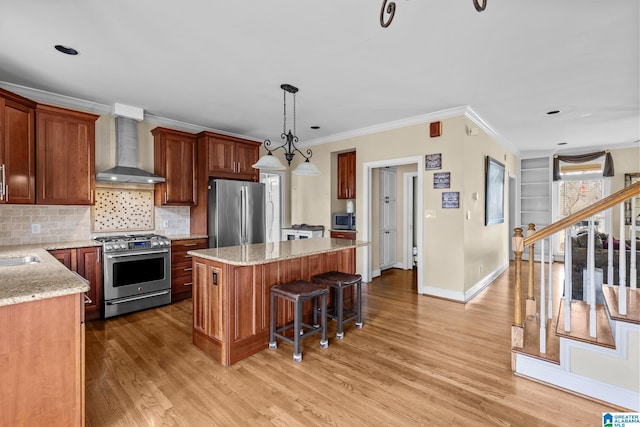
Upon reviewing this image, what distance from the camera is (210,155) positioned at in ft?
15.1

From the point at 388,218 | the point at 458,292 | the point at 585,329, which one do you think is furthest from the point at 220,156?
the point at 585,329

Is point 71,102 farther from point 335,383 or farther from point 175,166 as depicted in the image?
point 335,383

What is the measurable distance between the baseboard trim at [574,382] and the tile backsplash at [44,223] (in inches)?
189

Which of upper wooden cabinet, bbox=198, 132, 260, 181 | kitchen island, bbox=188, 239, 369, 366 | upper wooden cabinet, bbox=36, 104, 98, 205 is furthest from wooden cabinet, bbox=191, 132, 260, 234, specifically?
kitchen island, bbox=188, 239, 369, 366

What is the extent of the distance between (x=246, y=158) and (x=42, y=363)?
3946 mm

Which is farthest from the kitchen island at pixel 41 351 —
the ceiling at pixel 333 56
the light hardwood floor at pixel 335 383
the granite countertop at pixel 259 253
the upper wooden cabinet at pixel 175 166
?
the upper wooden cabinet at pixel 175 166

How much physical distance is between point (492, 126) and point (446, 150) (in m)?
1.46

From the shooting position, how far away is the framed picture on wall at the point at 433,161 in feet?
14.0

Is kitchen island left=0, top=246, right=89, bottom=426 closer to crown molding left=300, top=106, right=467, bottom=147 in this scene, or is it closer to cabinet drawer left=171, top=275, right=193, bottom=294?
cabinet drawer left=171, top=275, right=193, bottom=294

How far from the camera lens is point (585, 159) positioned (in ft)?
21.8

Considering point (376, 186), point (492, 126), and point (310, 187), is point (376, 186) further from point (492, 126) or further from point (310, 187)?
point (492, 126)

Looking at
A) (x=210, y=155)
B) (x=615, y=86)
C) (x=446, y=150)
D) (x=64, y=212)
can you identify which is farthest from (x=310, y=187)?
(x=615, y=86)

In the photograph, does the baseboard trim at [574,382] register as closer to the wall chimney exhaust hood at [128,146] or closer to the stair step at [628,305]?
the stair step at [628,305]

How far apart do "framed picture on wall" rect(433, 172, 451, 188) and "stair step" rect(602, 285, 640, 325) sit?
80.6 inches
